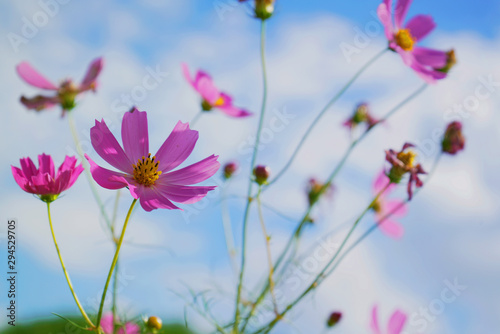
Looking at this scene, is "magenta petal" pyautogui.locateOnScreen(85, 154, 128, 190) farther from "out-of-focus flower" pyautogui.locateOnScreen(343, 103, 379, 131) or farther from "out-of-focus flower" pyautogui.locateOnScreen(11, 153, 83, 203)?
"out-of-focus flower" pyautogui.locateOnScreen(343, 103, 379, 131)

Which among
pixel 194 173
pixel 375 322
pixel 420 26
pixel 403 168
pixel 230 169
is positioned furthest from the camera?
pixel 230 169

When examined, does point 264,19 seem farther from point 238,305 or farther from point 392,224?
point 392,224

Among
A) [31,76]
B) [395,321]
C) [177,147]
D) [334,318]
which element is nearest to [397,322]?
[395,321]

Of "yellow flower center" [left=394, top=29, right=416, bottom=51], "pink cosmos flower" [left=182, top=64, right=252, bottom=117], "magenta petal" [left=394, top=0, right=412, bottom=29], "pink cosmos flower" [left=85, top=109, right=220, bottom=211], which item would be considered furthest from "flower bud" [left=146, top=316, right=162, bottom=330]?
"magenta petal" [left=394, top=0, right=412, bottom=29]

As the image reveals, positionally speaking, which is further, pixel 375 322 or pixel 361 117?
pixel 361 117

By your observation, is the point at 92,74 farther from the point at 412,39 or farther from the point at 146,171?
the point at 412,39

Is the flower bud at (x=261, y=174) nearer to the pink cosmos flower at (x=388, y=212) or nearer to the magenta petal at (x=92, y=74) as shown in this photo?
the magenta petal at (x=92, y=74)

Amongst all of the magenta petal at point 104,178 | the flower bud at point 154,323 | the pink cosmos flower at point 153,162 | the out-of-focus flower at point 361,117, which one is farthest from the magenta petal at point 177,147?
the out-of-focus flower at point 361,117
